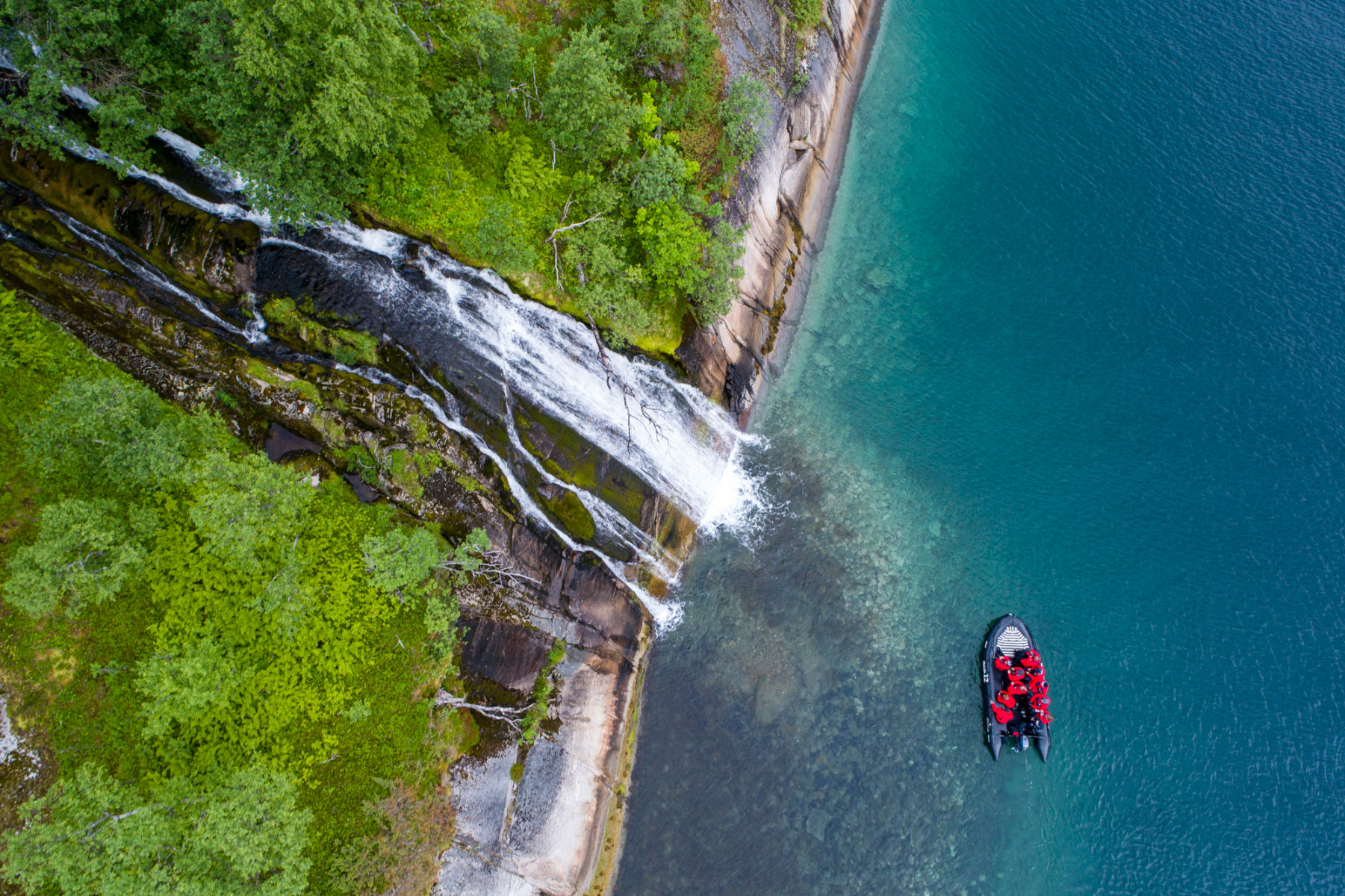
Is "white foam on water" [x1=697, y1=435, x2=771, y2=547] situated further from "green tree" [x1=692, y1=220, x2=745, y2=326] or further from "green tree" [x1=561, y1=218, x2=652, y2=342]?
"green tree" [x1=561, y1=218, x2=652, y2=342]

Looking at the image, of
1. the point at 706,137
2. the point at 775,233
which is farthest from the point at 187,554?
the point at 775,233

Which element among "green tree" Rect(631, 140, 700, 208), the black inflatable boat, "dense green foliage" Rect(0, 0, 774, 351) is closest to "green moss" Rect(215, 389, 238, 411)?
"dense green foliage" Rect(0, 0, 774, 351)

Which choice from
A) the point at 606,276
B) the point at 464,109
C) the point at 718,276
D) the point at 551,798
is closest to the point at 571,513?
the point at 606,276

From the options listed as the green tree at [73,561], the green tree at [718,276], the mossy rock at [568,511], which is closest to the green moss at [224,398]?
the green tree at [73,561]

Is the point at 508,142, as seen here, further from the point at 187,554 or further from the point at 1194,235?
the point at 1194,235

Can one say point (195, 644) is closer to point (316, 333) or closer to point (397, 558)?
point (397, 558)

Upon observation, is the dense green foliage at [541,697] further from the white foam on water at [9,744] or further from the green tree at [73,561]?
the white foam on water at [9,744]
